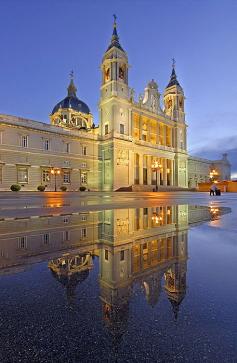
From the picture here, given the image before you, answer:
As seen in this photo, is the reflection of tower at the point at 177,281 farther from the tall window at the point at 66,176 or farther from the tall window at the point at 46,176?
the tall window at the point at 66,176

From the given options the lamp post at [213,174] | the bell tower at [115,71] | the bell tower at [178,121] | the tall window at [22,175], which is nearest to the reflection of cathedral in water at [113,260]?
the tall window at [22,175]

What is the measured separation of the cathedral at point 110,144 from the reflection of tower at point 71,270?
111ft

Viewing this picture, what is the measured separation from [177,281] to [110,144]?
40829mm

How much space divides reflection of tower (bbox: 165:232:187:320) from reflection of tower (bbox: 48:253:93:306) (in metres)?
0.63

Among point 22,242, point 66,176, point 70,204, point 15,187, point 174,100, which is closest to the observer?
point 22,242

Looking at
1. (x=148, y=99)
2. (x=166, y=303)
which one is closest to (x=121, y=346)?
(x=166, y=303)

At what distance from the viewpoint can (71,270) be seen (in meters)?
1.96

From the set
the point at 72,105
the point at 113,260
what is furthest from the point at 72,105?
the point at 113,260

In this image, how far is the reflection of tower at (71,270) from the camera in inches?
63.7

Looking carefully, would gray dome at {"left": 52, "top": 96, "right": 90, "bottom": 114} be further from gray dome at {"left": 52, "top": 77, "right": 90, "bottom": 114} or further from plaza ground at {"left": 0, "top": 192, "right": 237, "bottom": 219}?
plaza ground at {"left": 0, "top": 192, "right": 237, "bottom": 219}

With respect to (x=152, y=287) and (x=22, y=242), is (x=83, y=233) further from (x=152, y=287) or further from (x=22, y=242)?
(x=152, y=287)

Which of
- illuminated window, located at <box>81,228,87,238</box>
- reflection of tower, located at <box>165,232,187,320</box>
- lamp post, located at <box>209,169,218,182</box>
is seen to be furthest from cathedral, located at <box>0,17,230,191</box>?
reflection of tower, located at <box>165,232,187,320</box>

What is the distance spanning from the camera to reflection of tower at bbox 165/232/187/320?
1.45 metres

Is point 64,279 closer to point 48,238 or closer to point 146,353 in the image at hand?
point 146,353
